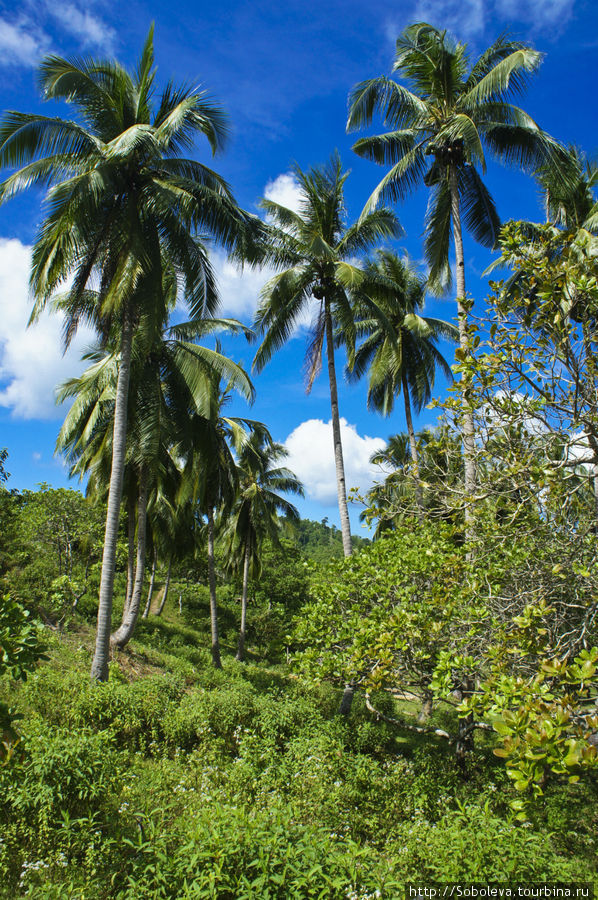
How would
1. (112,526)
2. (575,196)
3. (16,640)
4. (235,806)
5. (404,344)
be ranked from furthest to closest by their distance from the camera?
(404,344) → (575,196) → (112,526) → (235,806) → (16,640)

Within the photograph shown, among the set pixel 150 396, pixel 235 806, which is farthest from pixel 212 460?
pixel 235 806

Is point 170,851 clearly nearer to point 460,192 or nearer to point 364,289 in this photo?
point 364,289

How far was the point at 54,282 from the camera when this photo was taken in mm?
9148

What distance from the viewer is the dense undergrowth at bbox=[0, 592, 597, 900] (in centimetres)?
382

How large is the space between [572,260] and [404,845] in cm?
615

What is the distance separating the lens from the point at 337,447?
13.0 m

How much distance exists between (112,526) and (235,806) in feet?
18.1

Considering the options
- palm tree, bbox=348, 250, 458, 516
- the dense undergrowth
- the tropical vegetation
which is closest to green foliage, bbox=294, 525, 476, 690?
the tropical vegetation

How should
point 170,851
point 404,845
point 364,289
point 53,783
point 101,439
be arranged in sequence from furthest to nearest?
point 101,439 → point 364,289 → point 404,845 → point 53,783 → point 170,851

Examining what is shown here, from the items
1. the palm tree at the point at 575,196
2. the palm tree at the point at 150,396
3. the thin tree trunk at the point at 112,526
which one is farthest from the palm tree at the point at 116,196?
the palm tree at the point at 575,196

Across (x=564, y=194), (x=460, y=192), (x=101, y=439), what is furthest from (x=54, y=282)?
(x=564, y=194)

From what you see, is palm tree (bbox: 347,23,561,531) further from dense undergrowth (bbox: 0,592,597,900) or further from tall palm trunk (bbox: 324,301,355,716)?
dense undergrowth (bbox: 0,592,597,900)

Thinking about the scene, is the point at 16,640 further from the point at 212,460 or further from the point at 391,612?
the point at 212,460

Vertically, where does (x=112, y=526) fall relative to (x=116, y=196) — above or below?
below
